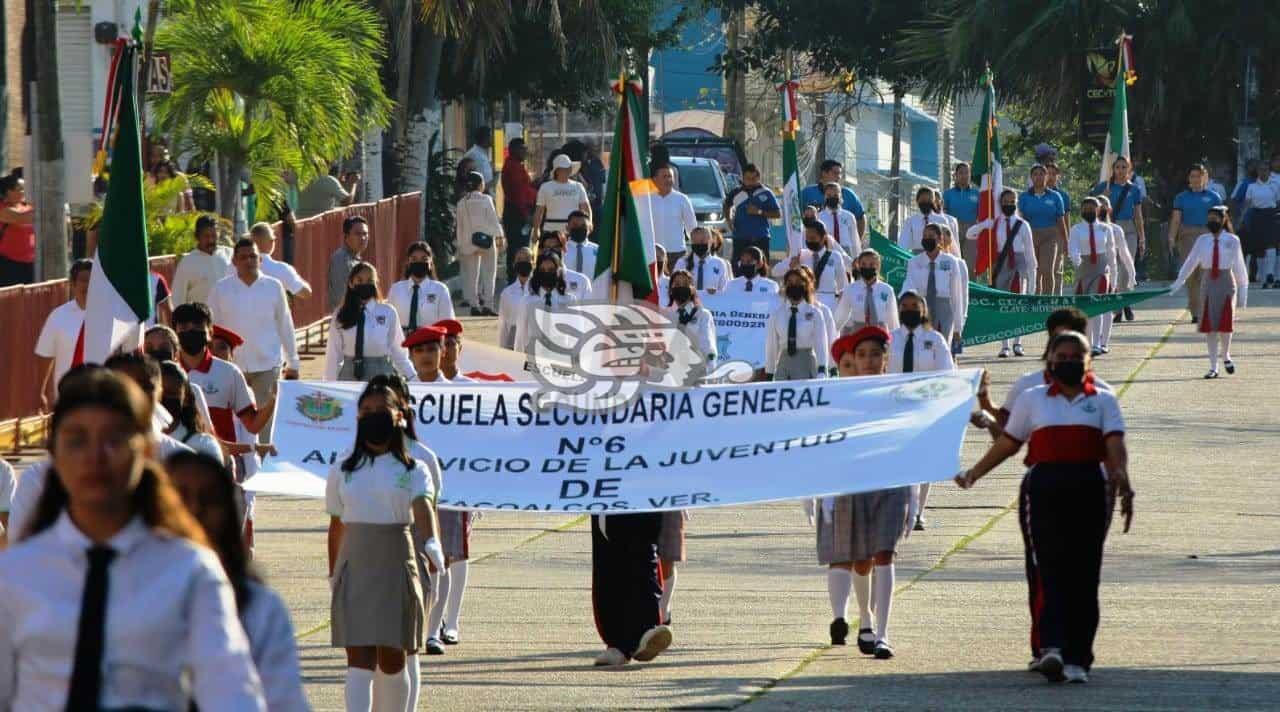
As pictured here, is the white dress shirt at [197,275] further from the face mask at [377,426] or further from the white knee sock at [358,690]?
the white knee sock at [358,690]

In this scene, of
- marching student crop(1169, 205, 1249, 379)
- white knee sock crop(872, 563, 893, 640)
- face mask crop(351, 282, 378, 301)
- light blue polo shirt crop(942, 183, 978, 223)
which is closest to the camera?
white knee sock crop(872, 563, 893, 640)

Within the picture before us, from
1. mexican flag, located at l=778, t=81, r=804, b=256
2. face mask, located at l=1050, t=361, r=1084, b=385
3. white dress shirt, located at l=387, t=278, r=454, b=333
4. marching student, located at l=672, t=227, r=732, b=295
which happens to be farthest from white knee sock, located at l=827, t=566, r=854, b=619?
mexican flag, located at l=778, t=81, r=804, b=256

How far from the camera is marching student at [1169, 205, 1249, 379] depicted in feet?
78.4

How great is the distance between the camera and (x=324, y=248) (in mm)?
26656

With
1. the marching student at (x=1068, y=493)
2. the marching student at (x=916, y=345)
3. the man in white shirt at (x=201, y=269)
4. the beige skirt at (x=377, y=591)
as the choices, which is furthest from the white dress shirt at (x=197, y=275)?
the beige skirt at (x=377, y=591)

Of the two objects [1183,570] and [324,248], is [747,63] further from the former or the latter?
[1183,570]

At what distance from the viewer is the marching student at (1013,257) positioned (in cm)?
2612

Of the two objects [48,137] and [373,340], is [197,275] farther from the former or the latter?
[373,340]

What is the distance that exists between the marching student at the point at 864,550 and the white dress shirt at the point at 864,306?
797 centimetres

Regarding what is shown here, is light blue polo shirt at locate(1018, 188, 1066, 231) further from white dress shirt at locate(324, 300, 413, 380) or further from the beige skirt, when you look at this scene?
the beige skirt

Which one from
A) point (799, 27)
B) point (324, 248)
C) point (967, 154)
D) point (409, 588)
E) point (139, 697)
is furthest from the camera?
point (967, 154)

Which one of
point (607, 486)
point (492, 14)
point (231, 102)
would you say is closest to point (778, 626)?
point (607, 486)

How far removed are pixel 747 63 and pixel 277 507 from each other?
102ft

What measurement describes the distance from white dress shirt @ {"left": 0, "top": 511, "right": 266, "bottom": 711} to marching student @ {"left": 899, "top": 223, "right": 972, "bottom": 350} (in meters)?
17.2
